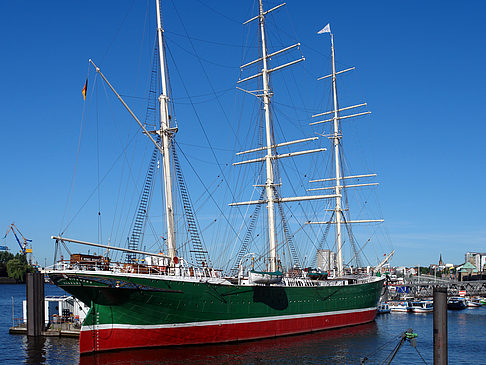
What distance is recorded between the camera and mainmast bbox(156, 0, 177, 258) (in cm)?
Answer: 3775

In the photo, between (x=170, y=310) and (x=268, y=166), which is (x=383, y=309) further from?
(x=170, y=310)

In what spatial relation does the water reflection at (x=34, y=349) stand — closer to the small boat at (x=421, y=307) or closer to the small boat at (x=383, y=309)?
the small boat at (x=383, y=309)

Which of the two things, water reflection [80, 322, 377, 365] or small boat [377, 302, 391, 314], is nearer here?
water reflection [80, 322, 377, 365]

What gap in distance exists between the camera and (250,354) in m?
34.9

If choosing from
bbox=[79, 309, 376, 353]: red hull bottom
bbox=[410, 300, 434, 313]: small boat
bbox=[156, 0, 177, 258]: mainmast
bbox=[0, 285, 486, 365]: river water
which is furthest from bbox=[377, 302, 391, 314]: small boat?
bbox=[156, 0, 177, 258]: mainmast

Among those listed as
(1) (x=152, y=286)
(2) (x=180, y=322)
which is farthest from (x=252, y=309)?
(1) (x=152, y=286)

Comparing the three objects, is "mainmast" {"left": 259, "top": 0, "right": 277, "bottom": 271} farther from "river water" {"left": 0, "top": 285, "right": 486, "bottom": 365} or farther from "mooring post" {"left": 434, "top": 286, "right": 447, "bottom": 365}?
"mooring post" {"left": 434, "top": 286, "right": 447, "bottom": 365}

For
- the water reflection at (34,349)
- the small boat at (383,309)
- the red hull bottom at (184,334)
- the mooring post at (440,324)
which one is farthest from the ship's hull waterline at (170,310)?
the small boat at (383,309)

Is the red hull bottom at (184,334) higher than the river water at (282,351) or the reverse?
higher

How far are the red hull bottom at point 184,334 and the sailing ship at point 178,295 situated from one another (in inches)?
2.6

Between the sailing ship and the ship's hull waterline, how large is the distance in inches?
2.5

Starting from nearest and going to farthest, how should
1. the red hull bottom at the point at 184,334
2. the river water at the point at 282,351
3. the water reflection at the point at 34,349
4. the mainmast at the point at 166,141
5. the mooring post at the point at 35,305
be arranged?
the river water at the point at 282,351
the red hull bottom at the point at 184,334
the water reflection at the point at 34,349
the mainmast at the point at 166,141
the mooring post at the point at 35,305

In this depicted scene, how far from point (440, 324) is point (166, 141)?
25993 mm

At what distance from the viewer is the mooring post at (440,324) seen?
58.6 ft
